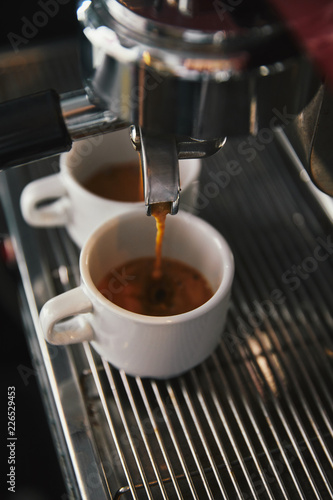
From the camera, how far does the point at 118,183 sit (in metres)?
0.68

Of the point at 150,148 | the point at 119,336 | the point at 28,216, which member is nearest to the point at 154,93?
the point at 150,148

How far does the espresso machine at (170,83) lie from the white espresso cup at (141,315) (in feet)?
0.41

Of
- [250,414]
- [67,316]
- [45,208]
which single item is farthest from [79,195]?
[250,414]

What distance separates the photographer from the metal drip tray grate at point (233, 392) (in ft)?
1.56

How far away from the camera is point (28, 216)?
62 cm

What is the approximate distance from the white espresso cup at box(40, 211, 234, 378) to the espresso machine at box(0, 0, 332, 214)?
13 cm

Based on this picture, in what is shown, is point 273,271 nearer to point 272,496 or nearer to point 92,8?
point 272,496

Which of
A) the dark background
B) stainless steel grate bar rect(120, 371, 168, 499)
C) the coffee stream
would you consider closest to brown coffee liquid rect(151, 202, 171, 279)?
the coffee stream

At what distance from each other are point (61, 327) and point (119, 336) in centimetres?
6

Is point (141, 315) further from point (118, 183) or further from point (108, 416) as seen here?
point (118, 183)

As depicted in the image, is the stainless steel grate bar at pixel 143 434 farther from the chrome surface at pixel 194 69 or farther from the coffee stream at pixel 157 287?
the chrome surface at pixel 194 69

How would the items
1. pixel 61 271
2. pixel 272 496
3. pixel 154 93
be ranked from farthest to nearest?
pixel 61 271 < pixel 272 496 < pixel 154 93

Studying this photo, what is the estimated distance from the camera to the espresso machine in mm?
332

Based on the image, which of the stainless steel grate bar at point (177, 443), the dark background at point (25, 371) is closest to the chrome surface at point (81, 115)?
the stainless steel grate bar at point (177, 443)
